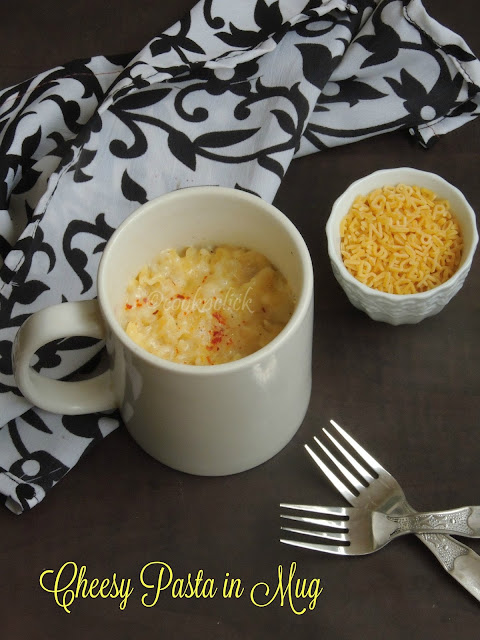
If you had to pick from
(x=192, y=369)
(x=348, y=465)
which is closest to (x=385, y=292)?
(x=348, y=465)

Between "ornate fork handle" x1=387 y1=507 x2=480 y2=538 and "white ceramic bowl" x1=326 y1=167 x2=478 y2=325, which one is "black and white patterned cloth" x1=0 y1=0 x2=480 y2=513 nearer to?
"white ceramic bowl" x1=326 y1=167 x2=478 y2=325

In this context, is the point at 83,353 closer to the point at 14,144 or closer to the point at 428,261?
the point at 14,144

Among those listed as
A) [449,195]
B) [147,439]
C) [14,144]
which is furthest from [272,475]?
[14,144]

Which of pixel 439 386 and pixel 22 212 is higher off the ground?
pixel 22 212

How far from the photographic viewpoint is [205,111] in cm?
109

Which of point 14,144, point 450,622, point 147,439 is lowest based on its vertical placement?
point 450,622

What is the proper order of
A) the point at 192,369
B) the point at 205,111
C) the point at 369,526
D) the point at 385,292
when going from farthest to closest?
the point at 205,111, the point at 385,292, the point at 369,526, the point at 192,369

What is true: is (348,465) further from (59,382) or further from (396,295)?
(59,382)

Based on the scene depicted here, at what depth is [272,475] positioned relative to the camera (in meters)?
0.89

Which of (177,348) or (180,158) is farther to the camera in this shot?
(180,158)

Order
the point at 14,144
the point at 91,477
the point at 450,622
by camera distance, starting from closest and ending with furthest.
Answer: the point at 450,622, the point at 91,477, the point at 14,144

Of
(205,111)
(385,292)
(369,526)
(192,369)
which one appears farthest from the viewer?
(205,111)

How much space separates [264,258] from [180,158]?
0.80 feet

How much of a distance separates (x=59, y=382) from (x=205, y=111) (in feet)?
1.32
